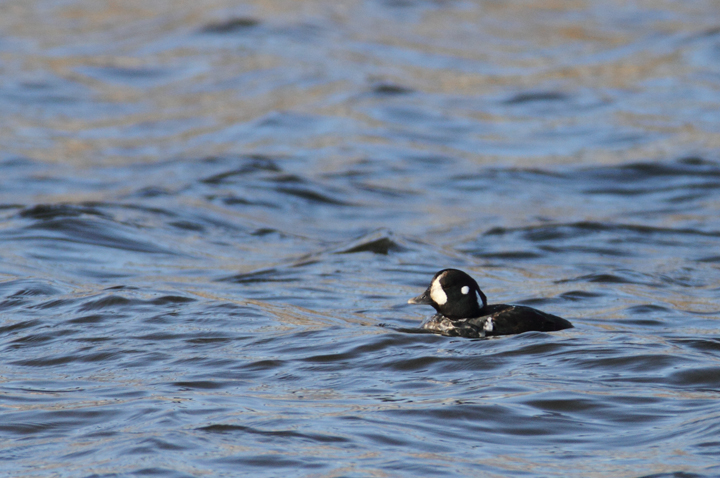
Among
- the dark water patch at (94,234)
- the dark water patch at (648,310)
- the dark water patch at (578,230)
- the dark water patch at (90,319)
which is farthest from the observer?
the dark water patch at (578,230)

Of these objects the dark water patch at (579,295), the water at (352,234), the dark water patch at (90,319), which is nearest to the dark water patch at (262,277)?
the water at (352,234)

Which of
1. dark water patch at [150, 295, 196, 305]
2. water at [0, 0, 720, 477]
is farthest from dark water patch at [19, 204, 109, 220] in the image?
dark water patch at [150, 295, 196, 305]

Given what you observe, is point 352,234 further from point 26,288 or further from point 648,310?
point 26,288

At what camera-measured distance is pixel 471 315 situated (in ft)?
26.7

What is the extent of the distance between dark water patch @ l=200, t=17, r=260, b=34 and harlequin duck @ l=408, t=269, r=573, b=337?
16.7 meters

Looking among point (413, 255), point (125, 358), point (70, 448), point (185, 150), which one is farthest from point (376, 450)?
point (185, 150)

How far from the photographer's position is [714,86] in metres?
20.8

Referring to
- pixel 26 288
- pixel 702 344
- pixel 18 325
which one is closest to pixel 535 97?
A: pixel 26 288

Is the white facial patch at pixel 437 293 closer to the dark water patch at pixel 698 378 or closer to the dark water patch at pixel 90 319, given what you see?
the dark water patch at pixel 698 378

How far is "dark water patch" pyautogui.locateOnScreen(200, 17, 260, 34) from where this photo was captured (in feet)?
78.7

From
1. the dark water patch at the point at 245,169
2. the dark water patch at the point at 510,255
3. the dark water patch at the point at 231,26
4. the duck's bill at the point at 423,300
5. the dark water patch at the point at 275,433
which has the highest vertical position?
the dark water patch at the point at 231,26

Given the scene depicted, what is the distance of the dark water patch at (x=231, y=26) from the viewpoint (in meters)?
24.0

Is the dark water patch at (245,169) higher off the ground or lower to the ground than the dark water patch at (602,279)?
higher

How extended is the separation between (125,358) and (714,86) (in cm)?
1620
